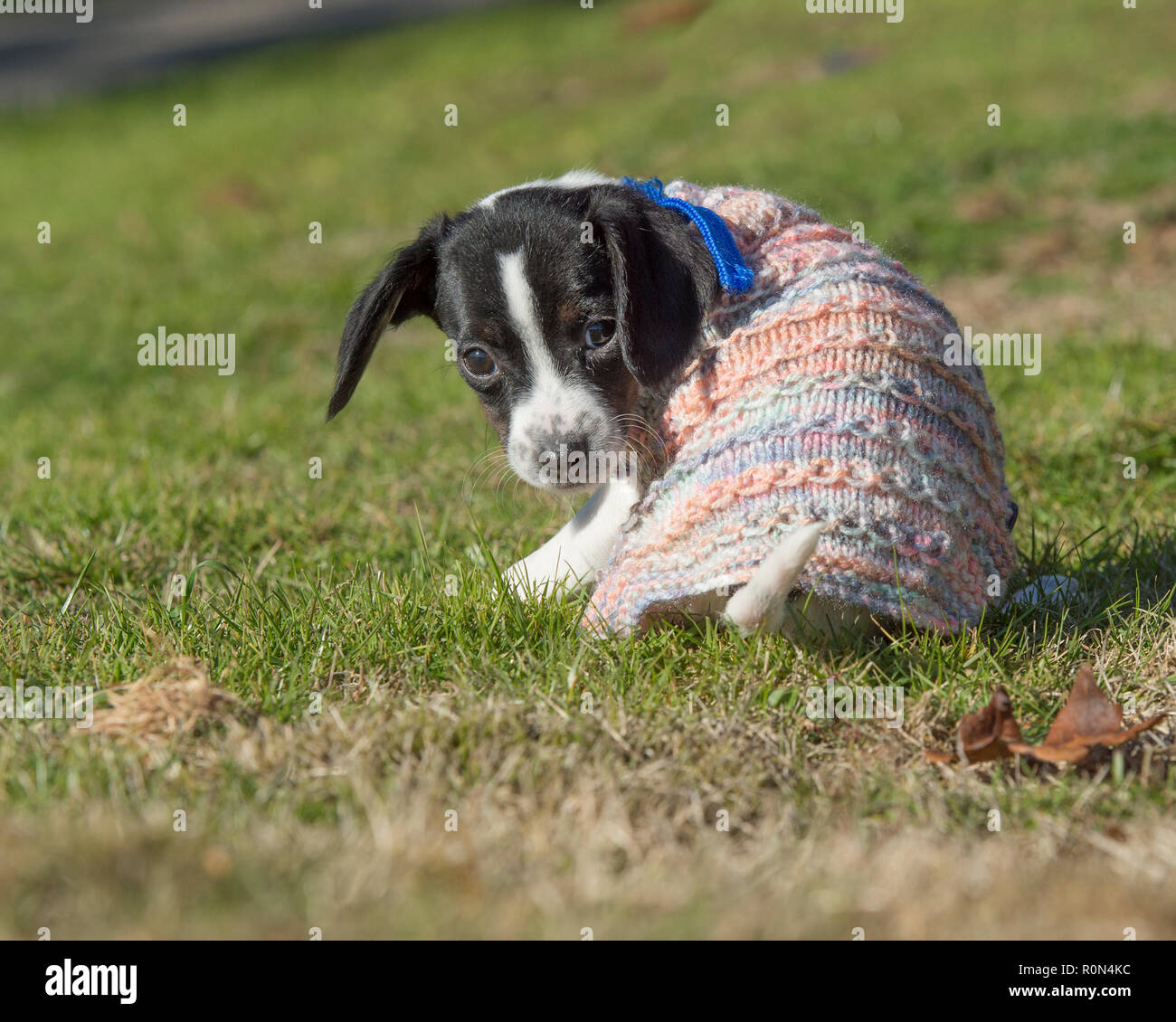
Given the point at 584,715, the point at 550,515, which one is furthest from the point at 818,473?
the point at 550,515

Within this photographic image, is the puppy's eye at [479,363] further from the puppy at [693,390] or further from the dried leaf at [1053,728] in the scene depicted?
the dried leaf at [1053,728]

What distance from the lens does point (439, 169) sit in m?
11.6

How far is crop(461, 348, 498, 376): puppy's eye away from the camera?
10.4 ft

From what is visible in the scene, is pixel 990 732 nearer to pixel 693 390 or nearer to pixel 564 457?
pixel 693 390

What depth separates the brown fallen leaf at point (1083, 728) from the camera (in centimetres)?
256

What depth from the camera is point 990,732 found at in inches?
104

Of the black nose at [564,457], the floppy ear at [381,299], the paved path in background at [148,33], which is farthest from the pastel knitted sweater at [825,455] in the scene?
the paved path in background at [148,33]

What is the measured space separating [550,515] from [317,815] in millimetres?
1962

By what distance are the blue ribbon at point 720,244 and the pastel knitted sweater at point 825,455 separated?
0.16ft

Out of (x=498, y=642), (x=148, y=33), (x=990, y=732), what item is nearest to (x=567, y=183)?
(x=498, y=642)

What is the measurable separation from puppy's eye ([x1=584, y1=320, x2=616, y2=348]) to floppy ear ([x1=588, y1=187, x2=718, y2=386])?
0.06 meters

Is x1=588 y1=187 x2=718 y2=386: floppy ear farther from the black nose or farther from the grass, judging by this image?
the grass

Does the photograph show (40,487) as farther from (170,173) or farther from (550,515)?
(170,173)

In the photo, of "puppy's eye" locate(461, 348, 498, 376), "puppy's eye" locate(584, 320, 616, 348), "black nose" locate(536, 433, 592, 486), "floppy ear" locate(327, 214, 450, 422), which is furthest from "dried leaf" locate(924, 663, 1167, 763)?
"floppy ear" locate(327, 214, 450, 422)
